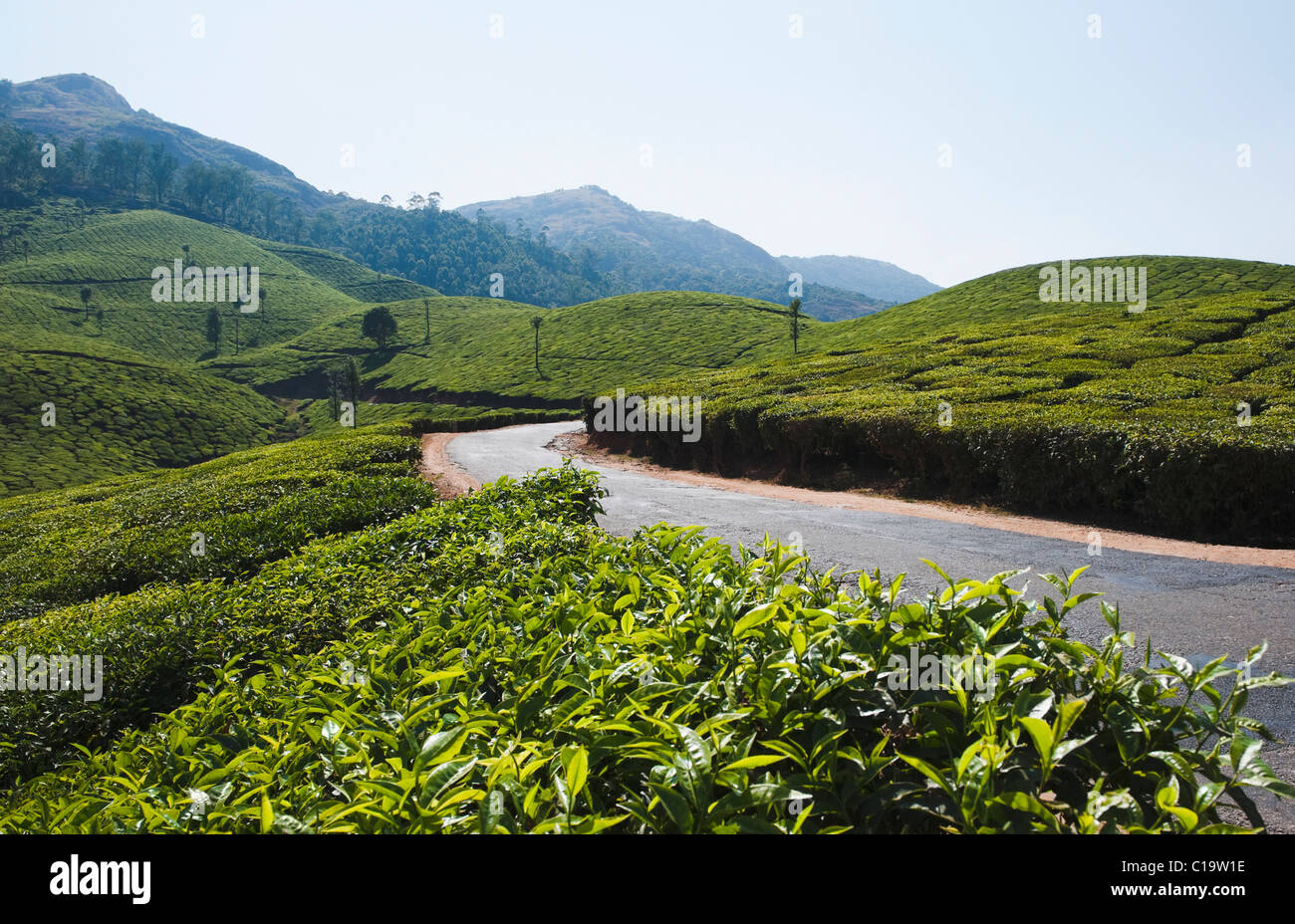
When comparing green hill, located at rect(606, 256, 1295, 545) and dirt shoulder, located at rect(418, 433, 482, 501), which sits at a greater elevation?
green hill, located at rect(606, 256, 1295, 545)

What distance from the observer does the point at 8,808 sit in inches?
140

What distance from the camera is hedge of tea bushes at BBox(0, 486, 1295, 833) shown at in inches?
68.8

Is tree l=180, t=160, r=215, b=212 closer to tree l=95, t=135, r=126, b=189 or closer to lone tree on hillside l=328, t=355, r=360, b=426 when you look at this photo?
tree l=95, t=135, r=126, b=189

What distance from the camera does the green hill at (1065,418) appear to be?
32.3ft

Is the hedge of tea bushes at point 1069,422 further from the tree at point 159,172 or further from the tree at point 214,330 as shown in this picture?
the tree at point 159,172

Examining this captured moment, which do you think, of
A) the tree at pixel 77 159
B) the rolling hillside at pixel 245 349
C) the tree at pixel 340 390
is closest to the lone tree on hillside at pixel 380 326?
the rolling hillside at pixel 245 349

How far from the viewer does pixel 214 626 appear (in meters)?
5.33

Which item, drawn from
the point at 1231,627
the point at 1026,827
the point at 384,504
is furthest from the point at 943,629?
the point at 384,504

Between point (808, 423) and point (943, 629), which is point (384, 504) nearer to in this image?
point (943, 629)

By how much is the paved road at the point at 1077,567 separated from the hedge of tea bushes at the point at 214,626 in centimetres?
342
